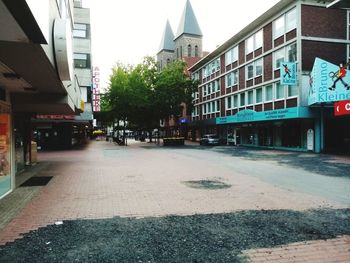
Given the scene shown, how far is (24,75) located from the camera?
8.04m

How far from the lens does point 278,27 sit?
2972cm

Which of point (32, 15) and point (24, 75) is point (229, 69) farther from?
point (32, 15)

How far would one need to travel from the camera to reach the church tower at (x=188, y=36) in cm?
7794

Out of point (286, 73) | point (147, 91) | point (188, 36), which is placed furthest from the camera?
point (188, 36)

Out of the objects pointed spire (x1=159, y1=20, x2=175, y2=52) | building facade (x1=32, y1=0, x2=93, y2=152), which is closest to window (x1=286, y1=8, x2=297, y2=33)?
building facade (x1=32, y1=0, x2=93, y2=152)

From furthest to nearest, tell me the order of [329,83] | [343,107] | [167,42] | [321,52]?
[167,42] → [321,52] → [329,83] → [343,107]

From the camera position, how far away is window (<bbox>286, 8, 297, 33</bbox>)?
27283 millimetres

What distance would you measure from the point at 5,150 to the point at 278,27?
85.5ft

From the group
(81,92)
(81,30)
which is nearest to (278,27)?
(81,92)

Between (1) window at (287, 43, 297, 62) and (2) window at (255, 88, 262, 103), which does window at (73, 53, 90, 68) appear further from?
(1) window at (287, 43, 297, 62)

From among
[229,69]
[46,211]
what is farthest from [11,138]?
[229,69]

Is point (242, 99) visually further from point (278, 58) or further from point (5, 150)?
point (5, 150)

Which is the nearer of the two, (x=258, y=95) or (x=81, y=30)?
(x=258, y=95)

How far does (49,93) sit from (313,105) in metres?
19.6
